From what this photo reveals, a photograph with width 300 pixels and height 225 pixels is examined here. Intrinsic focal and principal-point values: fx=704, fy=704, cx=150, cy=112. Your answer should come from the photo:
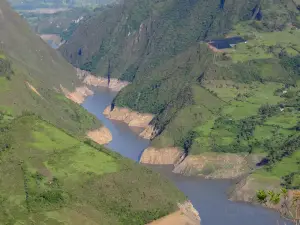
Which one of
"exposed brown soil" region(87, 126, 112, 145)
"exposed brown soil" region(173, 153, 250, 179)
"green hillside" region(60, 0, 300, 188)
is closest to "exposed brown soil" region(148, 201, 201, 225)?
"green hillside" region(60, 0, 300, 188)

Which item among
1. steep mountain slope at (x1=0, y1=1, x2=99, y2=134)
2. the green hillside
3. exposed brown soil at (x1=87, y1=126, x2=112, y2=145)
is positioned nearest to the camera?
the green hillside

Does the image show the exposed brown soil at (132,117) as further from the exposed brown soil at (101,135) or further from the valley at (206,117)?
the exposed brown soil at (101,135)

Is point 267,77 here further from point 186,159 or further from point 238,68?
point 186,159

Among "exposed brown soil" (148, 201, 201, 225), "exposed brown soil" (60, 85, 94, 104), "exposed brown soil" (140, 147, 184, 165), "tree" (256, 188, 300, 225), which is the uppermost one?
"tree" (256, 188, 300, 225)

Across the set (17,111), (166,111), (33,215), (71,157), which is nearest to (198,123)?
(166,111)

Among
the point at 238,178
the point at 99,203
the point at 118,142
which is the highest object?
the point at 99,203

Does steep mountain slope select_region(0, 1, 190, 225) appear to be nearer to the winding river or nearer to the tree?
the winding river

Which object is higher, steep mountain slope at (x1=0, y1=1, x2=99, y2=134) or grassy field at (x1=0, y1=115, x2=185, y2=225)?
grassy field at (x1=0, y1=115, x2=185, y2=225)
